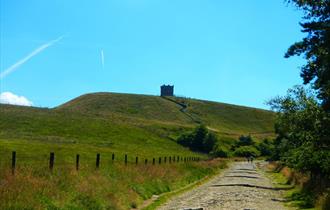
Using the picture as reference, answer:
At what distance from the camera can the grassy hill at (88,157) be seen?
56.8 feet

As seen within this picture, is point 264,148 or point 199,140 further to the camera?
point 264,148

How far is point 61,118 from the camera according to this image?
10800 centimetres

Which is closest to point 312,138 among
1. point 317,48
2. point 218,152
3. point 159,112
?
point 317,48

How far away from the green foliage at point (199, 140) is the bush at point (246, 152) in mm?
10285

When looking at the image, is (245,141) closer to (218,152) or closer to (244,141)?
(244,141)

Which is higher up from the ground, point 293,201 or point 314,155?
point 314,155

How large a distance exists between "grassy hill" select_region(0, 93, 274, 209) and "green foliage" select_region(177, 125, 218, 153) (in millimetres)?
2907

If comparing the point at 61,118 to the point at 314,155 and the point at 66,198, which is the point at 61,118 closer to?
the point at 314,155

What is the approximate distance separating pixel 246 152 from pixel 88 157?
75208 mm

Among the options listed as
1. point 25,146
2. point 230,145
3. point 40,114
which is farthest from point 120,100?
point 25,146

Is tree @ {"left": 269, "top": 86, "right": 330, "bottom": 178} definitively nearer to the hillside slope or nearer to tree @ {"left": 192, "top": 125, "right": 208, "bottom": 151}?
tree @ {"left": 192, "top": 125, "right": 208, "bottom": 151}

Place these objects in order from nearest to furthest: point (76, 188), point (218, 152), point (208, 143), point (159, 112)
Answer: point (76, 188), point (218, 152), point (208, 143), point (159, 112)

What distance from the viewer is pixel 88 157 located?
59250 mm

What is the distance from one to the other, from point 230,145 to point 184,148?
27.2m
